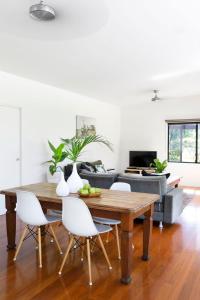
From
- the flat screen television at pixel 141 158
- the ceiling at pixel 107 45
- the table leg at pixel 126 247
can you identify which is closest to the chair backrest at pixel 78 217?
the table leg at pixel 126 247

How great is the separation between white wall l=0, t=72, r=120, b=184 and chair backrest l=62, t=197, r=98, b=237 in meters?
3.16

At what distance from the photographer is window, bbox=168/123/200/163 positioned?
825 cm

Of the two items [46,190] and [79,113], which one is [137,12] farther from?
[79,113]

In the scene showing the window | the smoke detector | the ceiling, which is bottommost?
the window

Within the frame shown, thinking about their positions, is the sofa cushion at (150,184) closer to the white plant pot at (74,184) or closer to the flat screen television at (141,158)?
the white plant pot at (74,184)

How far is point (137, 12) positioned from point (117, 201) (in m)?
2.01

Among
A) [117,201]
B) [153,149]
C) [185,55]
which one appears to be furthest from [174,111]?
[117,201]

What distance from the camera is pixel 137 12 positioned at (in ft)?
9.23

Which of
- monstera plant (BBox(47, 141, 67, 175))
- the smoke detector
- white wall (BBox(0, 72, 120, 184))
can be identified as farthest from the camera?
monstera plant (BBox(47, 141, 67, 175))

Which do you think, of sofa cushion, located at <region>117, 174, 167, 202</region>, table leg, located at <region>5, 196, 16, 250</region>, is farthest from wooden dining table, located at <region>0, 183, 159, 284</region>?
sofa cushion, located at <region>117, 174, 167, 202</region>

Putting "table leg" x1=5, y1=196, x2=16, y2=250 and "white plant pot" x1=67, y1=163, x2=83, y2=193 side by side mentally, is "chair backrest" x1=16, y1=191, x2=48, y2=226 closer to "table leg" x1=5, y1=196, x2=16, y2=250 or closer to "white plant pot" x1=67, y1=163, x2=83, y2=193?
"table leg" x1=5, y1=196, x2=16, y2=250

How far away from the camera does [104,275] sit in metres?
2.74

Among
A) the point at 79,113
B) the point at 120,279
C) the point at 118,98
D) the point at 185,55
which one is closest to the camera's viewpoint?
the point at 120,279

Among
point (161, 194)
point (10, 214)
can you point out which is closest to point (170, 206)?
point (161, 194)
